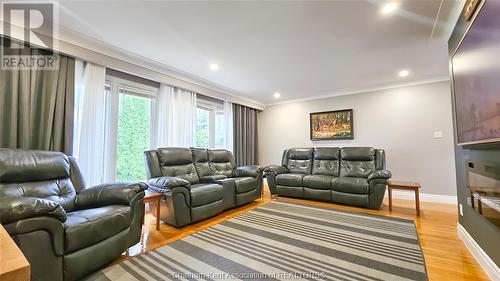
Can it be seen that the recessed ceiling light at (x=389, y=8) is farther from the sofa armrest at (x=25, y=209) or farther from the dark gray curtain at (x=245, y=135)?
the dark gray curtain at (x=245, y=135)

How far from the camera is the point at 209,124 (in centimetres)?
483

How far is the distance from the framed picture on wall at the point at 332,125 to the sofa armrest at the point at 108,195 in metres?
4.18

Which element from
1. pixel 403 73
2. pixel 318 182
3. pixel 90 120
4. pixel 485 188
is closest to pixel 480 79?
pixel 485 188

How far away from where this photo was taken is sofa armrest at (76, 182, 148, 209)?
1991 millimetres

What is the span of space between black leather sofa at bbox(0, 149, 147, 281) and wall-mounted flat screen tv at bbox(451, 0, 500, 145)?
2.79 meters

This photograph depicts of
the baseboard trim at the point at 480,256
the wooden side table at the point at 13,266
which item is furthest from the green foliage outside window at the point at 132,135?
the baseboard trim at the point at 480,256

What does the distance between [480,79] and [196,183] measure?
3.30 meters

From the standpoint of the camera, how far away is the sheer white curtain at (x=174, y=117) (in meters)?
3.67

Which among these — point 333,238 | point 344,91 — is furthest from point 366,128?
point 333,238

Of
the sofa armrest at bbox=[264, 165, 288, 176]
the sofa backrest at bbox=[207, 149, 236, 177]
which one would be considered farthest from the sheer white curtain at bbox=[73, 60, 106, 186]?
the sofa armrest at bbox=[264, 165, 288, 176]

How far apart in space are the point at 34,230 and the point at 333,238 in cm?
248

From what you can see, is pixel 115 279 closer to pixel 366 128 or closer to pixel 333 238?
pixel 333 238

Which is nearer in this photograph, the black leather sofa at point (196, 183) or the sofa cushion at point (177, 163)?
the black leather sofa at point (196, 183)

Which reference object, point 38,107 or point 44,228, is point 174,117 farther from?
point 44,228
